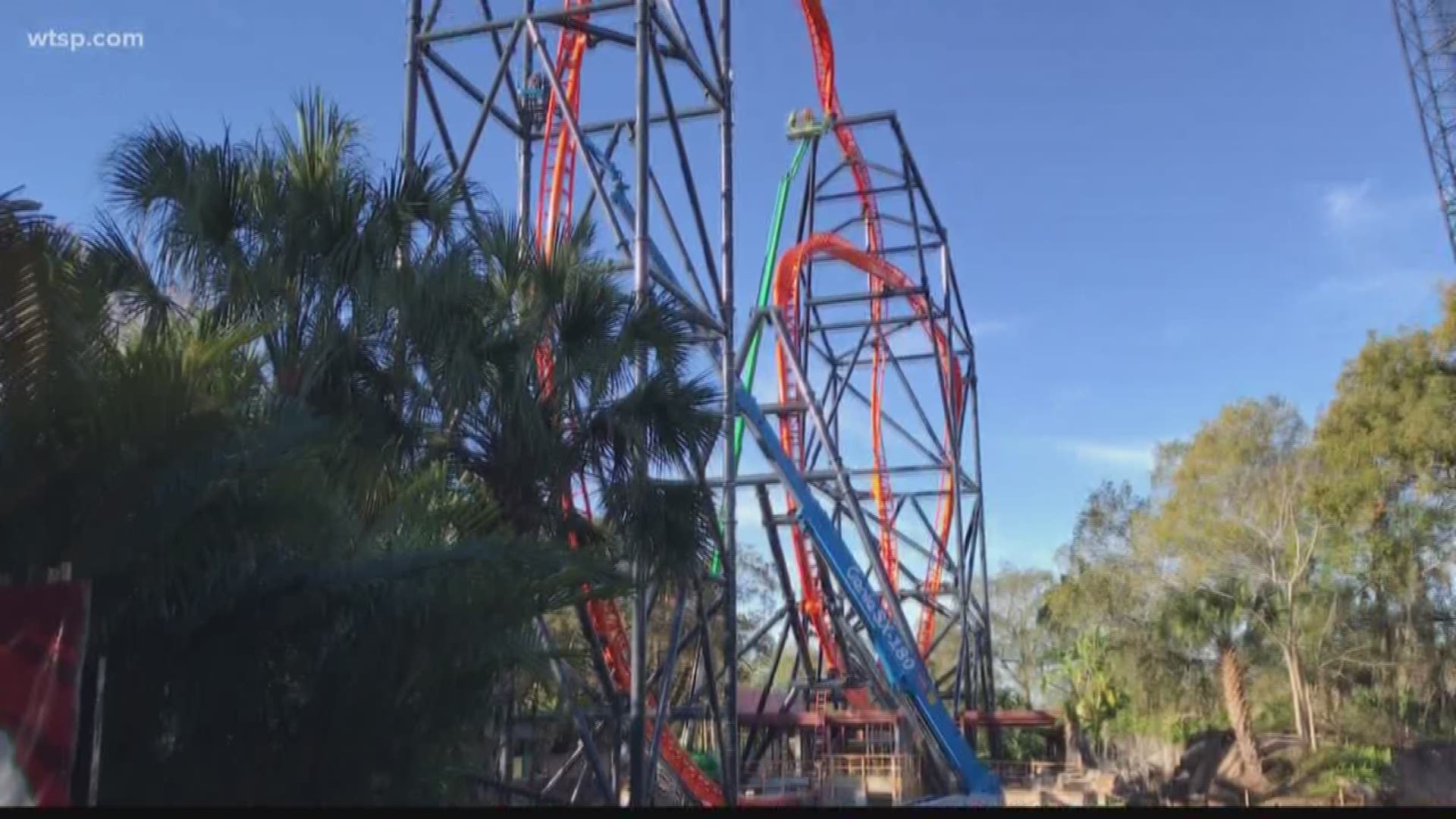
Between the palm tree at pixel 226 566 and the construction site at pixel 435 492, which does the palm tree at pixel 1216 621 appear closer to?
the construction site at pixel 435 492

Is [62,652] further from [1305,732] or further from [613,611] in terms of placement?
[1305,732]

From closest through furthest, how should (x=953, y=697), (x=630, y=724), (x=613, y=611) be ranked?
(x=630, y=724) → (x=613, y=611) → (x=953, y=697)

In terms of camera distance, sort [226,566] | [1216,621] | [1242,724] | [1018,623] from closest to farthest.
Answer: [226,566], [1242,724], [1216,621], [1018,623]

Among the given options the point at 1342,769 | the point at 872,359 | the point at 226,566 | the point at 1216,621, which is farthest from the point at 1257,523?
the point at 226,566

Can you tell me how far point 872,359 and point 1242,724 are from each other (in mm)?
9635

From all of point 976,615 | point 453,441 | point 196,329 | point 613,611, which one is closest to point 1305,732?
point 976,615

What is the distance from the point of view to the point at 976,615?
24906 millimetres

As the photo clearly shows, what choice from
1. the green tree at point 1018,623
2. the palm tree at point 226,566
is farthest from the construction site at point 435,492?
the green tree at point 1018,623

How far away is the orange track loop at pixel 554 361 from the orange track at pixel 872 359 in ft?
24.7

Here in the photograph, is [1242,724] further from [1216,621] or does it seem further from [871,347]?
[871,347]

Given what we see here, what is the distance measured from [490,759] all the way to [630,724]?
1393mm

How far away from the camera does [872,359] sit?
2455 cm

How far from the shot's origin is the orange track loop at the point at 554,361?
8.50 metres

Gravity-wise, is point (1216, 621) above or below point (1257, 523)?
below
